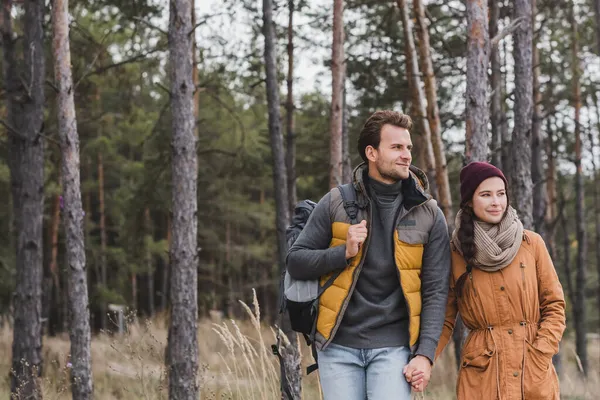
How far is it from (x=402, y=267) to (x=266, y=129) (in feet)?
45.0

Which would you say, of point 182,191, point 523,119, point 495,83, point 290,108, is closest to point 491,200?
point 523,119

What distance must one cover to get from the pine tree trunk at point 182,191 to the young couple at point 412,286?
4929mm

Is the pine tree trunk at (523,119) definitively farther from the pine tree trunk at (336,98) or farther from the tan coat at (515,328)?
the tan coat at (515,328)

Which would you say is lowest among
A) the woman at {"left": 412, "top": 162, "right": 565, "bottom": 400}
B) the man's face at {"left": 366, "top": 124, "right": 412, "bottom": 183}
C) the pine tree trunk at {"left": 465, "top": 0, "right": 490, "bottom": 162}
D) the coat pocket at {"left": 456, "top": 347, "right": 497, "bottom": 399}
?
the coat pocket at {"left": 456, "top": 347, "right": 497, "bottom": 399}

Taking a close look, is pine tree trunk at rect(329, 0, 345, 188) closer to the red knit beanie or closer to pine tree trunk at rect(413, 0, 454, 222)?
pine tree trunk at rect(413, 0, 454, 222)

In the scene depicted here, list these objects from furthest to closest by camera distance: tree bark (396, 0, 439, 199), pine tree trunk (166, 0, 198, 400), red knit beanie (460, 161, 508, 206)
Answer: tree bark (396, 0, 439, 199), pine tree trunk (166, 0, 198, 400), red knit beanie (460, 161, 508, 206)

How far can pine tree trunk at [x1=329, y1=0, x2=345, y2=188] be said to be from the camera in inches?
404

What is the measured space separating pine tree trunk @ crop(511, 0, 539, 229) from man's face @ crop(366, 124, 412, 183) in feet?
15.6

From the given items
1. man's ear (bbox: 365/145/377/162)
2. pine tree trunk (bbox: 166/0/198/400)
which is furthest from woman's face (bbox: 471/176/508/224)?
pine tree trunk (bbox: 166/0/198/400)

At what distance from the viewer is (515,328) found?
3.24 meters

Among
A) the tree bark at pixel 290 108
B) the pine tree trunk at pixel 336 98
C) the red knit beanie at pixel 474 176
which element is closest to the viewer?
the red knit beanie at pixel 474 176

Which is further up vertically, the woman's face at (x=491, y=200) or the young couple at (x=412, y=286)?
the woman's face at (x=491, y=200)

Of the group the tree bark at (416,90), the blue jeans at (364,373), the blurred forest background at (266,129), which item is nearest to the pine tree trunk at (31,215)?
the blurred forest background at (266,129)

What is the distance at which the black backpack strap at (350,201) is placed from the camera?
3275 millimetres
